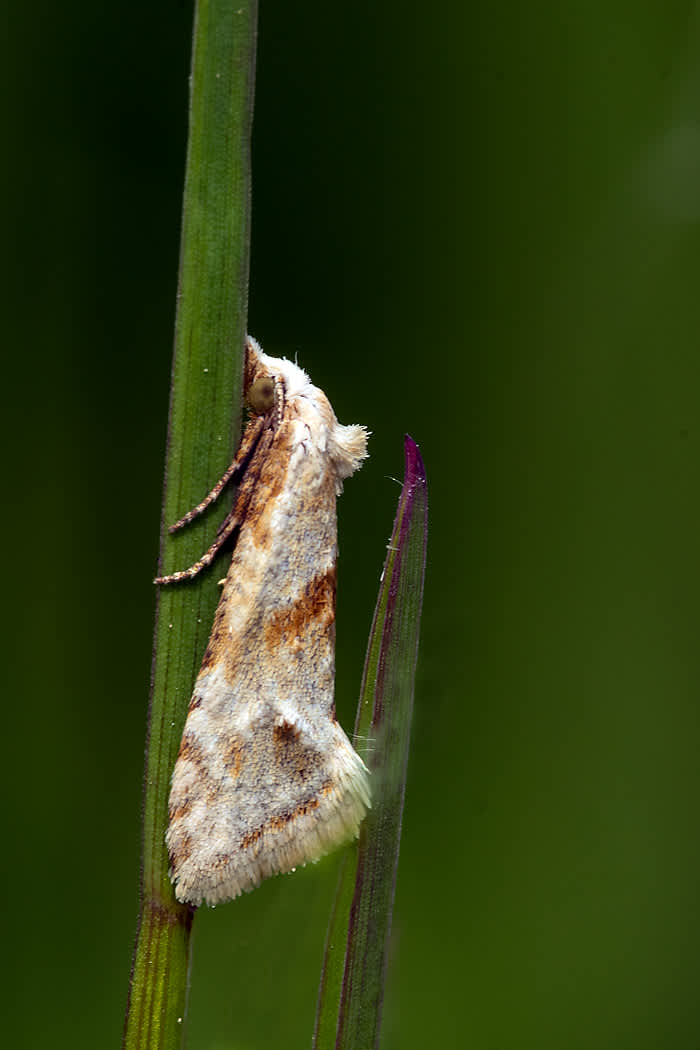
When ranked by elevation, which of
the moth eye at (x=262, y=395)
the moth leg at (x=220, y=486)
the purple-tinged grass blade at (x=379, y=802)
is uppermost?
the moth eye at (x=262, y=395)

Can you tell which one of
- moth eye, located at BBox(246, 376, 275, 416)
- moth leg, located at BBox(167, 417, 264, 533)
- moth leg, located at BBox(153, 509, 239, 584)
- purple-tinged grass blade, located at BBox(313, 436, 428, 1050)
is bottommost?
purple-tinged grass blade, located at BBox(313, 436, 428, 1050)

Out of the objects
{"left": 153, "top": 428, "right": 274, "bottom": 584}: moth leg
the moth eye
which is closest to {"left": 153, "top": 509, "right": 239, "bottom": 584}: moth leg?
{"left": 153, "top": 428, "right": 274, "bottom": 584}: moth leg

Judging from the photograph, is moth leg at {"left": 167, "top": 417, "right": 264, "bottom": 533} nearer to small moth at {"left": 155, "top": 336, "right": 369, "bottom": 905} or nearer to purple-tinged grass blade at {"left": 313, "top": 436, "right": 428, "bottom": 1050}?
small moth at {"left": 155, "top": 336, "right": 369, "bottom": 905}

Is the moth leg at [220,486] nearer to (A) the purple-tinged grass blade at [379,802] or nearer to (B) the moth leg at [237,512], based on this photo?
(B) the moth leg at [237,512]

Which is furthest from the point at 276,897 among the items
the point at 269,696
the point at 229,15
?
the point at 229,15

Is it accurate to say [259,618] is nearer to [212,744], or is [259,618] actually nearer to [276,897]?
[212,744]

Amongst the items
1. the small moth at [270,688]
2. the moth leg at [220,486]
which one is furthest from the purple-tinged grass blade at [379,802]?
the moth leg at [220,486]

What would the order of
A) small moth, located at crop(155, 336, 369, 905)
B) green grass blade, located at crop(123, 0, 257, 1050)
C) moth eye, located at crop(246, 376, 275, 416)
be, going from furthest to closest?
moth eye, located at crop(246, 376, 275, 416) → small moth, located at crop(155, 336, 369, 905) → green grass blade, located at crop(123, 0, 257, 1050)
